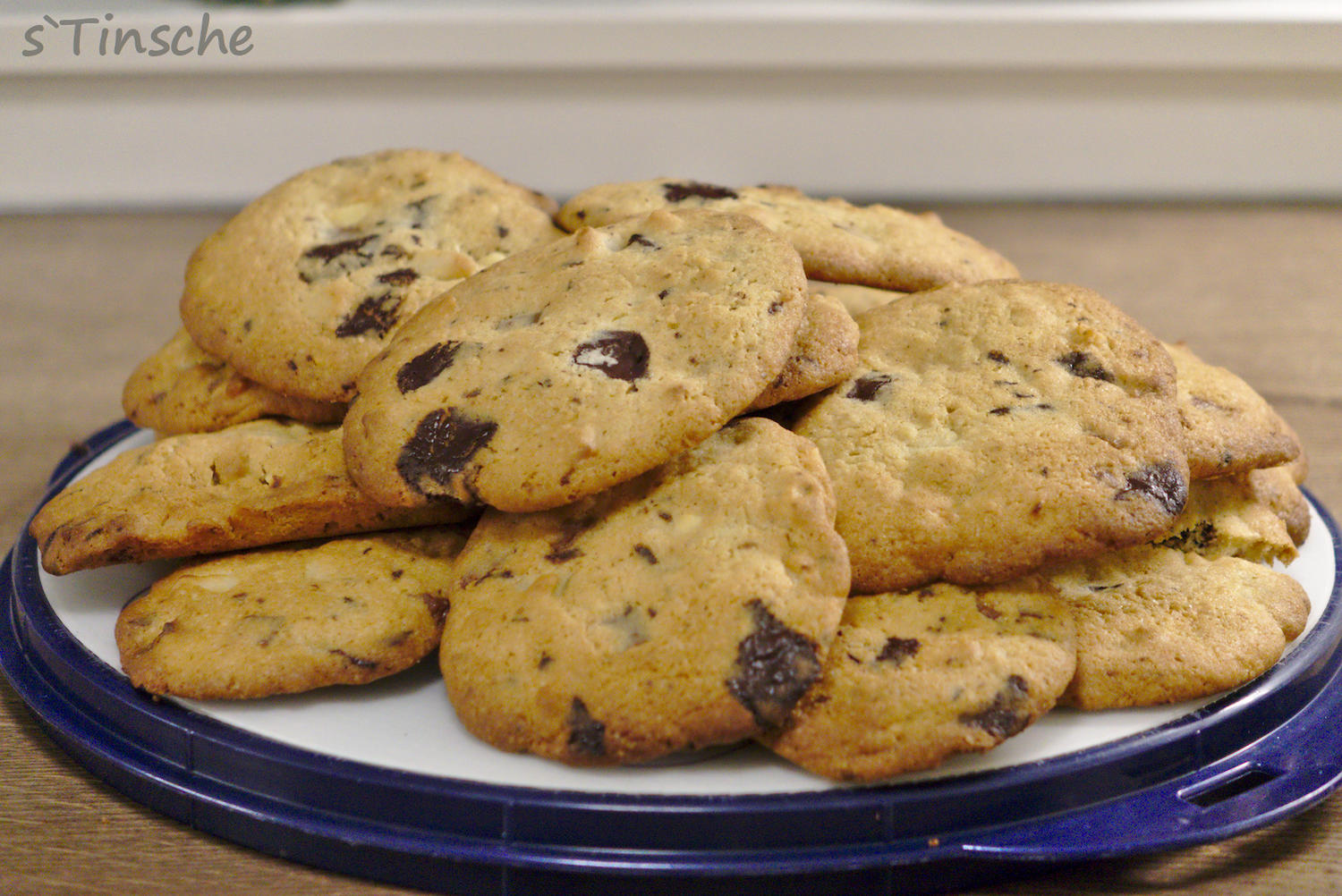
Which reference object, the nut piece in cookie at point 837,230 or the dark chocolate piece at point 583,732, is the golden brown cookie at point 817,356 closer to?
the nut piece in cookie at point 837,230

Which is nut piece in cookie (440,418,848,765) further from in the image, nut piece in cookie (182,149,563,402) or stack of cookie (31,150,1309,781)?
nut piece in cookie (182,149,563,402)

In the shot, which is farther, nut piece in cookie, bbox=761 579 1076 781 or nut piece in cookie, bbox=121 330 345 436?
nut piece in cookie, bbox=121 330 345 436

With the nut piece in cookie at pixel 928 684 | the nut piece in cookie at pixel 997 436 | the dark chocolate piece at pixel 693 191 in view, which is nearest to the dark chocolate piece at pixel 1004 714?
the nut piece in cookie at pixel 928 684

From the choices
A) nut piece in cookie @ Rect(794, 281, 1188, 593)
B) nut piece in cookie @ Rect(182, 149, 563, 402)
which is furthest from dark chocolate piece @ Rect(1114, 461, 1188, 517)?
nut piece in cookie @ Rect(182, 149, 563, 402)

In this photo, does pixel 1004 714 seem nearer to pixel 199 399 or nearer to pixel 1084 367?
pixel 1084 367

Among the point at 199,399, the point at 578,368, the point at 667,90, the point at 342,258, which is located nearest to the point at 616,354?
the point at 578,368

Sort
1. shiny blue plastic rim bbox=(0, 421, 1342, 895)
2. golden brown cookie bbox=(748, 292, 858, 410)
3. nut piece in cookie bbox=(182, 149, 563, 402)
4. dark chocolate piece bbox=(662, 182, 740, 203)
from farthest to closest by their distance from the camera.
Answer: dark chocolate piece bbox=(662, 182, 740, 203) → nut piece in cookie bbox=(182, 149, 563, 402) → golden brown cookie bbox=(748, 292, 858, 410) → shiny blue plastic rim bbox=(0, 421, 1342, 895)

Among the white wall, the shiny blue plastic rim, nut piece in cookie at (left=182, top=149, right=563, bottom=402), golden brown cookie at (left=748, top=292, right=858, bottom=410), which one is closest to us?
the shiny blue plastic rim

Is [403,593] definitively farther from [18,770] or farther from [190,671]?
[18,770]
